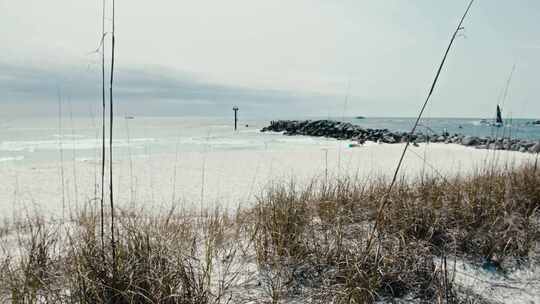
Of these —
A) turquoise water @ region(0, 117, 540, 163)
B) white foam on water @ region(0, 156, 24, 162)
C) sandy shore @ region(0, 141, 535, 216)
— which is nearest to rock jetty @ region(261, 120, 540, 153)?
turquoise water @ region(0, 117, 540, 163)

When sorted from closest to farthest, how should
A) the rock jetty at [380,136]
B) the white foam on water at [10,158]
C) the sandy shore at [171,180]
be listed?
1. the sandy shore at [171,180]
2. the white foam on water at [10,158]
3. the rock jetty at [380,136]

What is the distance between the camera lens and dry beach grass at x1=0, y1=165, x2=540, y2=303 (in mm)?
1880

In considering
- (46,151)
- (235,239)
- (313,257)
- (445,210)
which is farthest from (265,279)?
(46,151)

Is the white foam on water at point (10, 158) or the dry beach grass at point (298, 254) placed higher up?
the dry beach grass at point (298, 254)

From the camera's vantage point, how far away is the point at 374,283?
206 cm

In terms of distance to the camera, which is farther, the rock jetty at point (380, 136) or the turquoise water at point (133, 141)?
the rock jetty at point (380, 136)

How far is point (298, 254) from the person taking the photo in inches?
96.2

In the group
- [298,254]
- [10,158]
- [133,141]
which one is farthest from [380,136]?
[298,254]

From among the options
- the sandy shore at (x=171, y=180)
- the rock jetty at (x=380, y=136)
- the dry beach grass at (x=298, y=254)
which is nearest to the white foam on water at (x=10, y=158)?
the sandy shore at (x=171, y=180)

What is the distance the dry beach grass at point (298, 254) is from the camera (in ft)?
6.17

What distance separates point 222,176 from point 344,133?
21.3 meters

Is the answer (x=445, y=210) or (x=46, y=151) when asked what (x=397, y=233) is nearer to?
(x=445, y=210)

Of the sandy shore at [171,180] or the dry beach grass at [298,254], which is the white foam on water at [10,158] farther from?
the dry beach grass at [298,254]

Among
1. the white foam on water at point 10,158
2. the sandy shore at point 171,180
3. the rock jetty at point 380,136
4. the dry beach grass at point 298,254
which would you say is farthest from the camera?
the rock jetty at point 380,136
